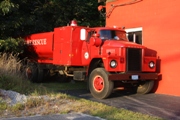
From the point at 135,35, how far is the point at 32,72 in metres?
5.98

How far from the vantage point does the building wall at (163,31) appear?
11148mm

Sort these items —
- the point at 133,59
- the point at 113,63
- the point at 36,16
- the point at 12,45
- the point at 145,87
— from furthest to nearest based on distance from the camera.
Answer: the point at 36,16 → the point at 12,45 → the point at 145,87 → the point at 133,59 → the point at 113,63

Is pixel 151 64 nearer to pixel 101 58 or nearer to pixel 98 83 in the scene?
pixel 101 58

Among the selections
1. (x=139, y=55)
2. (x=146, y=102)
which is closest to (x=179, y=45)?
(x=139, y=55)

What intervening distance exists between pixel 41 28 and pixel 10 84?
7239mm

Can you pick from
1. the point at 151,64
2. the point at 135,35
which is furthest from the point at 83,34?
the point at 135,35

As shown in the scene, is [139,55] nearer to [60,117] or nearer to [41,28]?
[60,117]

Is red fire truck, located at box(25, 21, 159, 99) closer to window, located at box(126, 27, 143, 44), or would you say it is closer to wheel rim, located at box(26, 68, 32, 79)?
window, located at box(126, 27, 143, 44)

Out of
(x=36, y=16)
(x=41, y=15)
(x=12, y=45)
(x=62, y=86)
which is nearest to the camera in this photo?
(x=62, y=86)

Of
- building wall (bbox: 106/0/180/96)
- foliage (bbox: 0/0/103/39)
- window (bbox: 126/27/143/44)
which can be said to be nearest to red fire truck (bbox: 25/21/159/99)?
building wall (bbox: 106/0/180/96)

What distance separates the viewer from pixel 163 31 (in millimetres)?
11711

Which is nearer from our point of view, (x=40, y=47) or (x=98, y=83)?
(x=98, y=83)

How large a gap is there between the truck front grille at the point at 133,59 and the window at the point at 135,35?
7.45 ft

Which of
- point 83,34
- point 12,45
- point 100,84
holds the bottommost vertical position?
point 100,84
